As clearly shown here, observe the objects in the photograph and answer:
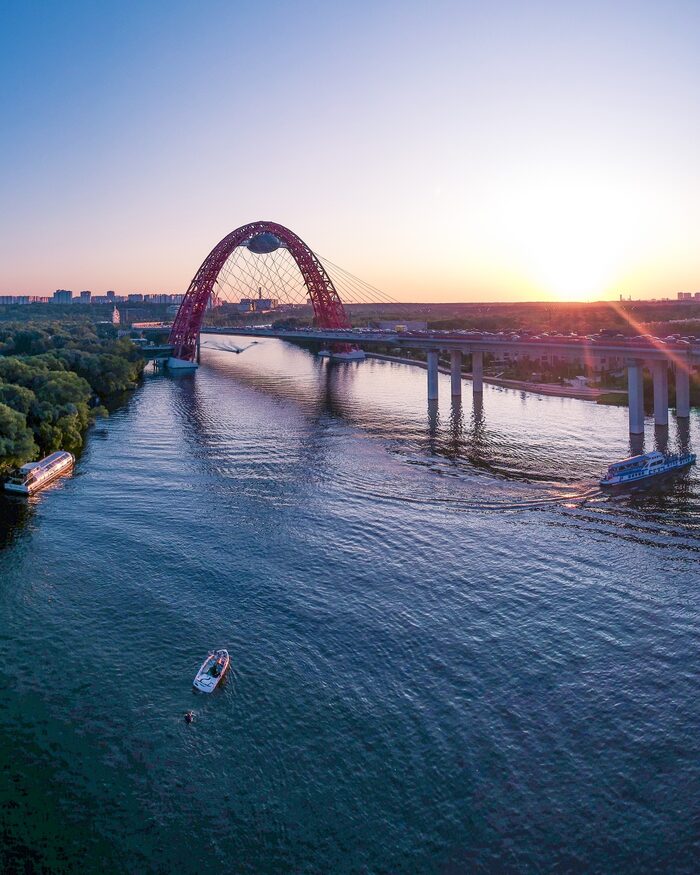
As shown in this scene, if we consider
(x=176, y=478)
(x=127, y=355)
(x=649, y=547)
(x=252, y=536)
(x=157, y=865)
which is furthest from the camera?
(x=127, y=355)

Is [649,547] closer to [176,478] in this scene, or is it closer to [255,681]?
[255,681]

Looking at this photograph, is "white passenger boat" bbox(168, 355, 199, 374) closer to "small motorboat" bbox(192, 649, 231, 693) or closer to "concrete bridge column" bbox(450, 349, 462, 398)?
"concrete bridge column" bbox(450, 349, 462, 398)

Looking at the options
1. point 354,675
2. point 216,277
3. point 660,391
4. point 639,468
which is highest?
point 216,277

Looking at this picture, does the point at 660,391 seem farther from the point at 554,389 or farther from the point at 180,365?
the point at 180,365

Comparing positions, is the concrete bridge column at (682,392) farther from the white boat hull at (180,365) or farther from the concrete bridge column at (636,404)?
the white boat hull at (180,365)

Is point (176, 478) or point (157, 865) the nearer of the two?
point (157, 865)

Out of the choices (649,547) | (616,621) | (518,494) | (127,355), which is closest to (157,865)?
(616,621)

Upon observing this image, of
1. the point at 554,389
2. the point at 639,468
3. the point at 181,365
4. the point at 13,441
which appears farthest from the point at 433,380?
the point at 181,365
